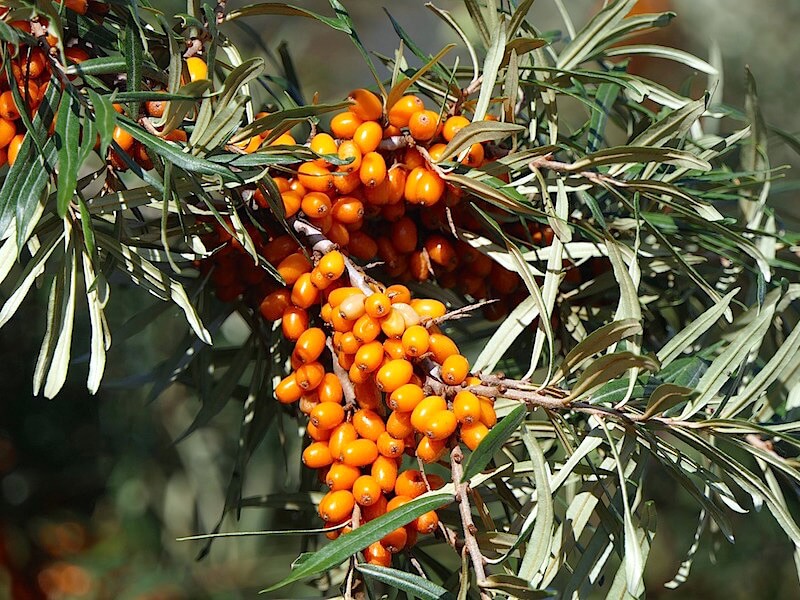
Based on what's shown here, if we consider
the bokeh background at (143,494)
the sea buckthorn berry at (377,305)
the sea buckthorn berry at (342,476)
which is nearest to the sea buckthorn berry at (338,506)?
the sea buckthorn berry at (342,476)

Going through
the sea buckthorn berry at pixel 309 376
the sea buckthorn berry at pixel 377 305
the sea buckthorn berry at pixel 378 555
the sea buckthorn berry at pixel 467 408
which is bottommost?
the sea buckthorn berry at pixel 378 555

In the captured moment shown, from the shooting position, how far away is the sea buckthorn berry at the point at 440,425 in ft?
1.44

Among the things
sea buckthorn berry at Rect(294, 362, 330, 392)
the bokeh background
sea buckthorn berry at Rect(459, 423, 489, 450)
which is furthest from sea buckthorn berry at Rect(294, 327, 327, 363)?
the bokeh background

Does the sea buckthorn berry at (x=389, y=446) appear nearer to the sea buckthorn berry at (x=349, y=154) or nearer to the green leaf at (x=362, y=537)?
the green leaf at (x=362, y=537)

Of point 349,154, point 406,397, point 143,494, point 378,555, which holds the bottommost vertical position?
point 143,494

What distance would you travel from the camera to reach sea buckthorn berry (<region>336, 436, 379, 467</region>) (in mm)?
475

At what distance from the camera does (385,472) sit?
1.55ft

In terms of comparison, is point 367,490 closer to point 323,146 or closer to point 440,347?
point 440,347

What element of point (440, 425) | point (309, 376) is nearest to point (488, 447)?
point (440, 425)

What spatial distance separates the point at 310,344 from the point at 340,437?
0.06 meters

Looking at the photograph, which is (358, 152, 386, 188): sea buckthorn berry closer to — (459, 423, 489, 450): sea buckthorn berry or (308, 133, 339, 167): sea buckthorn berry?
(308, 133, 339, 167): sea buckthorn berry

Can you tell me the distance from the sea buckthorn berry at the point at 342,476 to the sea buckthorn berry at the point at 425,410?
57 mm

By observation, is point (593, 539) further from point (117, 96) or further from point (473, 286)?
point (117, 96)

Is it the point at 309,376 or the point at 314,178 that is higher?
the point at 314,178
